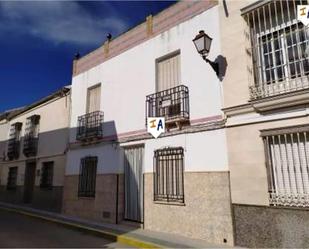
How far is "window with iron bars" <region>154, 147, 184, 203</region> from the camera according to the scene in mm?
9000

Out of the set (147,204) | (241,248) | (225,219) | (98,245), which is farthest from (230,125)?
(98,245)

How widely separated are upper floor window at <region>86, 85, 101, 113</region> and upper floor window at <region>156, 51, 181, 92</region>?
11.4 ft

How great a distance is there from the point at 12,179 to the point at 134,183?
11.6 meters

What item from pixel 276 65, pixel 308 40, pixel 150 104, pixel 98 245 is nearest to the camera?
pixel 308 40

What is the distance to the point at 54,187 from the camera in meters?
14.5

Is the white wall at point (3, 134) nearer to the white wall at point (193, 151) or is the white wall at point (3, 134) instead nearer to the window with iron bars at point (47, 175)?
the window with iron bars at point (47, 175)

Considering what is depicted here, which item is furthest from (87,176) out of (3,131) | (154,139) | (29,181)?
(3,131)

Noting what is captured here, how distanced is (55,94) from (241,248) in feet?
38.1

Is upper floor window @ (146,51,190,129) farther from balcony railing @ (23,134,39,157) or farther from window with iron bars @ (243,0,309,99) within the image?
balcony railing @ (23,134,39,157)

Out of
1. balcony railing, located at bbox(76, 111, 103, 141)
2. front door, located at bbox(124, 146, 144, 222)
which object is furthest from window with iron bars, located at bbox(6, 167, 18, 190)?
front door, located at bbox(124, 146, 144, 222)

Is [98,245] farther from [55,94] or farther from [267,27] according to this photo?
[55,94]

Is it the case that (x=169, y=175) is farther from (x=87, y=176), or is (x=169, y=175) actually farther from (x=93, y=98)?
(x=93, y=98)

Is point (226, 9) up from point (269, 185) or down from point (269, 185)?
up

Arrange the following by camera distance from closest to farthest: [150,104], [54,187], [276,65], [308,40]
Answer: [308,40] < [276,65] < [150,104] < [54,187]
